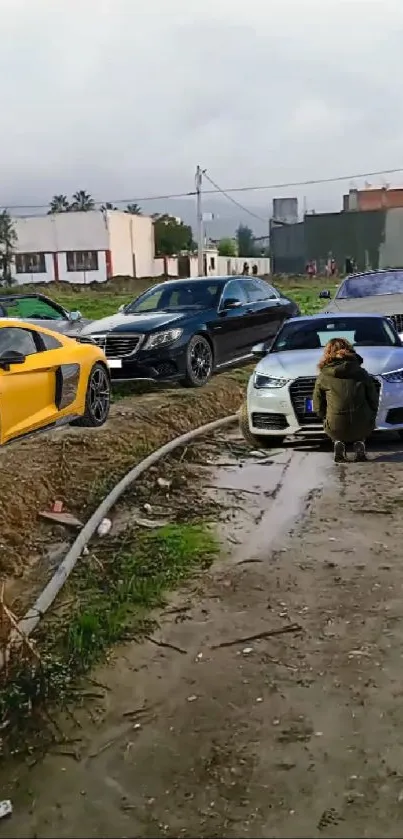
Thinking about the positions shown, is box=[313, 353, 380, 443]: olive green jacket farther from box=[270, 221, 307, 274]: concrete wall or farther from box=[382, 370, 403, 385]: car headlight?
box=[270, 221, 307, 274]: concrete wall

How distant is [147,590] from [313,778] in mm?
2250

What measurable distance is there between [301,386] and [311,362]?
0.34 metres

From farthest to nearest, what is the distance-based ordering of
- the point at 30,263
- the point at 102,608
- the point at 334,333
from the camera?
the point at 30,263
the point at 334,333
the point at 102,608

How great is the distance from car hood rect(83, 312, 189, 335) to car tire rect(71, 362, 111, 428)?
1.69 m

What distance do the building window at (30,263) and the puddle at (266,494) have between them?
6242cm

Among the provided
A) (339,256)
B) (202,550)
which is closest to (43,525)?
(202,550)

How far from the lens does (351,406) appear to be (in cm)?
784

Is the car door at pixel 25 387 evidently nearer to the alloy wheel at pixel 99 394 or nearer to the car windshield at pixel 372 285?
the alloy wheel at pixel 99 394

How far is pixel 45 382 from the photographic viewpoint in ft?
28.3

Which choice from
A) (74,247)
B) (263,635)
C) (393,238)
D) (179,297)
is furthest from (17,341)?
(393,238)

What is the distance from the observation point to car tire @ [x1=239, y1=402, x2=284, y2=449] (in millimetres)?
8828

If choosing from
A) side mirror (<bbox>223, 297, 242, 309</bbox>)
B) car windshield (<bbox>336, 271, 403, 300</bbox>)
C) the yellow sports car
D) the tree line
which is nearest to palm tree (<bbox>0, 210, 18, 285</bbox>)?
the tree line

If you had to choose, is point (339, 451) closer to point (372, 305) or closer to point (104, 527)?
point (104, 527)

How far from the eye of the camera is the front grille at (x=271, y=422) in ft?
28.3
